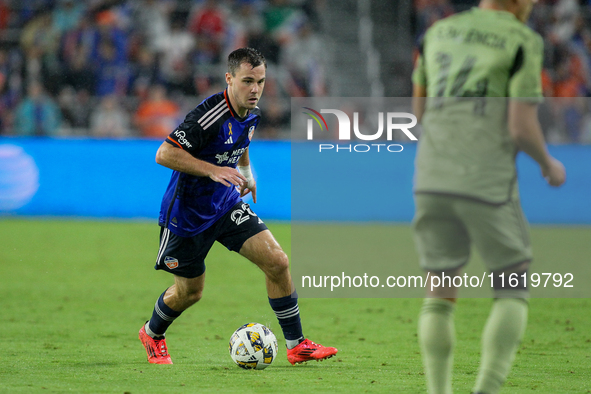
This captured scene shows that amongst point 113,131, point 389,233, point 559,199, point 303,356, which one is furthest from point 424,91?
point 113,131

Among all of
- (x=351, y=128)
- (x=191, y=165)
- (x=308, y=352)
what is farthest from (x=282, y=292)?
(x=351, y=128)

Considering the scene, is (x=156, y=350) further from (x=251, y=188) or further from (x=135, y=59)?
(x=135, y=59)

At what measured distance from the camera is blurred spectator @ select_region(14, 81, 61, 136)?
610 inches

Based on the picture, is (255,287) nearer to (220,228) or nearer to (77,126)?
(220,228)

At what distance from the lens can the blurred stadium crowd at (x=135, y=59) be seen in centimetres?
1566

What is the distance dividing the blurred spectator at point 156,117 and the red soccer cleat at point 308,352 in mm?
10765

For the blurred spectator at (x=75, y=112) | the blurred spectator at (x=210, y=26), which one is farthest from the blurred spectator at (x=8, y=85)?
the blurred spectator at (x=210, y=26)

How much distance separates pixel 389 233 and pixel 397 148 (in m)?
1.70

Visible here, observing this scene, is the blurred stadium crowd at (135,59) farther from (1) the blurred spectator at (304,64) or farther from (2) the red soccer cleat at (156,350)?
(2) the red soccer cleat at (156,350)

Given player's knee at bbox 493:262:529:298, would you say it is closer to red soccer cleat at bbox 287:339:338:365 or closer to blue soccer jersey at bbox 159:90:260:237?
red soccer cleat at bbox 287:339:338:365

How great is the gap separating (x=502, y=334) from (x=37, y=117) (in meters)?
14.0

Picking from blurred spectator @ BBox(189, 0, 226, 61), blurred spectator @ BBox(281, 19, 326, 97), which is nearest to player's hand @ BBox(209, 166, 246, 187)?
blurred spectator @ BBox(281, 19, 326, 97)

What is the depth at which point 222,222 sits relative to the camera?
207 inches

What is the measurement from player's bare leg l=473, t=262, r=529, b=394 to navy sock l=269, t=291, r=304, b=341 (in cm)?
215
